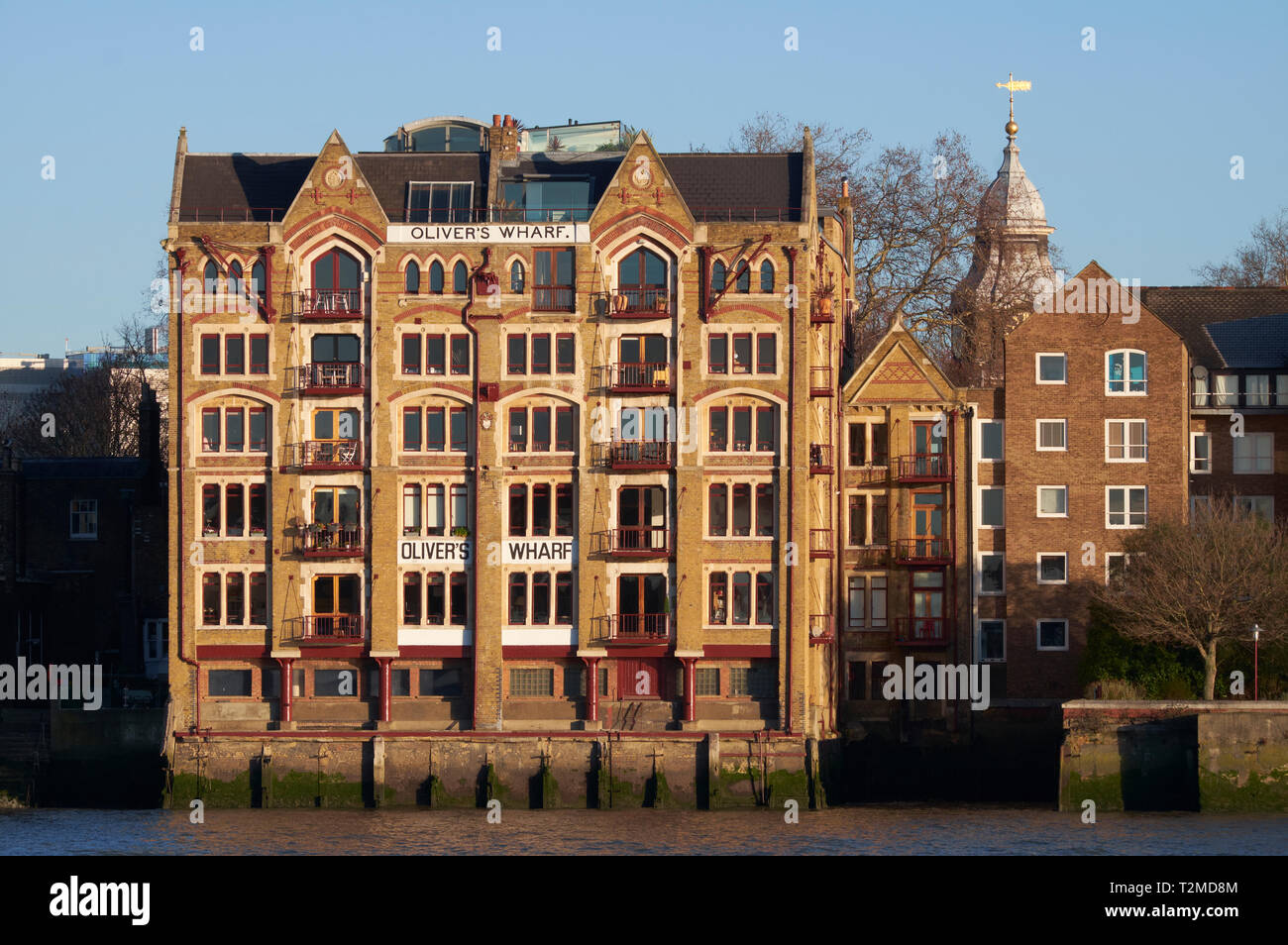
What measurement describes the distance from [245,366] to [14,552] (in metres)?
14.4

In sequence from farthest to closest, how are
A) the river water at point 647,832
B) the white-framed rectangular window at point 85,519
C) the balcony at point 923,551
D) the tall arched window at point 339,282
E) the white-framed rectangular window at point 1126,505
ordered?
the white-framed rectangular window at point 85,519 → the white-framed rectangular window at point 1126,505 → the balcony at point 923,551 → the tall arched window at point 339,282 → the river water at point 647,832

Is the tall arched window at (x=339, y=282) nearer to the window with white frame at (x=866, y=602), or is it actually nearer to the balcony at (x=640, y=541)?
the balcony at (x=640, y=541)

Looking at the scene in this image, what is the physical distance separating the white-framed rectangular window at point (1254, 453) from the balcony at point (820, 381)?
16.5 m

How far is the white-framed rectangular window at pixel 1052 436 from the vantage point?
78.2 metres

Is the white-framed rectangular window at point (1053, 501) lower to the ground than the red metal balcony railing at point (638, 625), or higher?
higher

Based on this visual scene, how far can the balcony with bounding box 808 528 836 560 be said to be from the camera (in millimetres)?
71625

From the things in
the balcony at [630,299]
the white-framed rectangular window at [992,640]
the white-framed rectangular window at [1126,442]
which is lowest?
the white-framed rectangular window at [992,640]

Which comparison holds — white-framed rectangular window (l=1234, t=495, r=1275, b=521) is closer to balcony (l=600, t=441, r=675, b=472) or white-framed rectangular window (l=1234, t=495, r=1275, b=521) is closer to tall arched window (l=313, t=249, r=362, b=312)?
balcony (l=600, t=441, r=675, b=472)

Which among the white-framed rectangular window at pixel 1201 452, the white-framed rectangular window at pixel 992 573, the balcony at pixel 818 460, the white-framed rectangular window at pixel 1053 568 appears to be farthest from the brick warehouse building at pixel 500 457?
the white-framed rectangular window at pixel 1201 452
